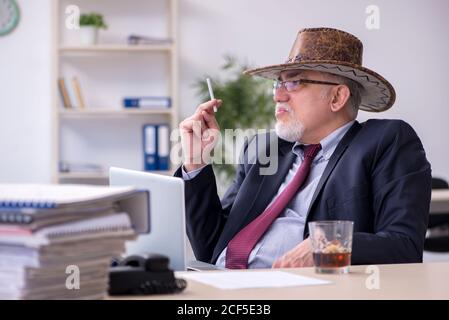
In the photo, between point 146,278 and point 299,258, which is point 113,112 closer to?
point 299,258

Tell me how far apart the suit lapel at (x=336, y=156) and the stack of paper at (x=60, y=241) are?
1107 millimetres

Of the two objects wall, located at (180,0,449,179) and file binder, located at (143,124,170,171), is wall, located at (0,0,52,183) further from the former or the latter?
wall, located at (180,0,449,179)

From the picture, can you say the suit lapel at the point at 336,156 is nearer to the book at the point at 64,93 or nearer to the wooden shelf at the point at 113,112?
the wooden shelf at the point at 113,112

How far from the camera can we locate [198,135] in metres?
2.45

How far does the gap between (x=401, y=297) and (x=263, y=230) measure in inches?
41.4

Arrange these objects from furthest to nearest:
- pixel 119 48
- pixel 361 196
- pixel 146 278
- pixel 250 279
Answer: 1. pixel 119 48
2. pixel 361 196
3. pixel 250 279
4. pixel 146 278

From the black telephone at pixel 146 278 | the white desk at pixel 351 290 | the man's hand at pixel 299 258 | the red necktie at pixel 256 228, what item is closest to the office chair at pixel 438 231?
the red necktie at pixel 256 228

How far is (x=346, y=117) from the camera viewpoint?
8.43ft

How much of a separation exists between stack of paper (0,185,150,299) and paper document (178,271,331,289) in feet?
0.92

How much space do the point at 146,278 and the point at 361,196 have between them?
3.31 feet

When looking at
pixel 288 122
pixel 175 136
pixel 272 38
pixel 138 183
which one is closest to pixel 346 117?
pixel 288 122

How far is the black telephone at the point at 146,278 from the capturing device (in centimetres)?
133

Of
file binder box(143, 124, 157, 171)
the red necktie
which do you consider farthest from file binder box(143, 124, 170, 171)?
the red necktie

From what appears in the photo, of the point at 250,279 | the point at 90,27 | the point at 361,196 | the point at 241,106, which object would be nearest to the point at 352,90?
the point at 361,196
